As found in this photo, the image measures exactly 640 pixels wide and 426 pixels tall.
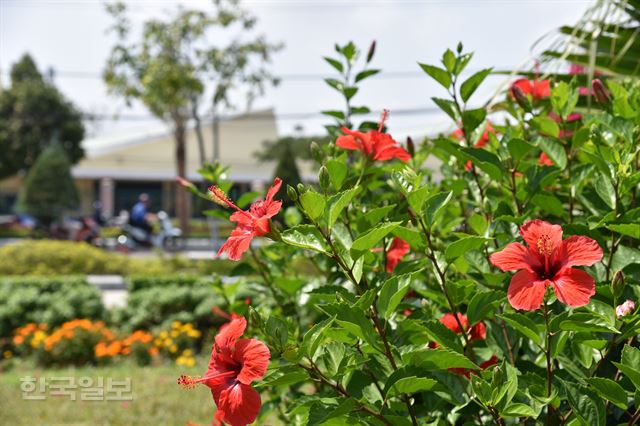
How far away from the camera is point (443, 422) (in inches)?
40.9

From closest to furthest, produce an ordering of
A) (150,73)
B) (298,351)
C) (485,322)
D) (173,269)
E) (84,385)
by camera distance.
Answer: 1. (298,351)
2. (485,322)
3. (84,385)
4. (173,269)
5. (150,73)

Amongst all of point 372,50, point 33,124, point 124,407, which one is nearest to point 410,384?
point 372,50

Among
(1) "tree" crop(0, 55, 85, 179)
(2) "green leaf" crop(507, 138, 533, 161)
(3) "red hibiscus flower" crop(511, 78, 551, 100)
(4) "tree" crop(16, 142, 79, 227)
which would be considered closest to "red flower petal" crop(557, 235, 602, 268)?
(2) "green leaf" crop(507, 138, 533, 161)

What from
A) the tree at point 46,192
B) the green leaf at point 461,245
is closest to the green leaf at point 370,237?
the green leaf at point 461,245

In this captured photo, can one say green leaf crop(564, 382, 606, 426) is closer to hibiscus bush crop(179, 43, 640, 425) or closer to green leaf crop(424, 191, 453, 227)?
hibiscus bush crop(179, 43, 640, 425)

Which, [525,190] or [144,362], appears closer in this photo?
[525,190]

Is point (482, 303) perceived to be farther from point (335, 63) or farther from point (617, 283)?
point (335, 63)

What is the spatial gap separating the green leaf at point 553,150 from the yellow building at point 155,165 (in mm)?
25006

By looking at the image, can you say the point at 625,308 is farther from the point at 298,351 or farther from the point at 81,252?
the point at 81,252

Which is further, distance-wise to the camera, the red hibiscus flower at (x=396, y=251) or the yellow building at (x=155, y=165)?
the yellow building at (x=155, y=165)

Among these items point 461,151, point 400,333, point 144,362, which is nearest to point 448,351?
point 400,333

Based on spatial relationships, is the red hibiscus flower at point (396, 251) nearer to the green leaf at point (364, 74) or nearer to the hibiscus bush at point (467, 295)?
the hibiscus bush at point (467, 295)

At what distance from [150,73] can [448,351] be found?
49.1 feet

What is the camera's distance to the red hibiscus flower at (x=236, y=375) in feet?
2.92
